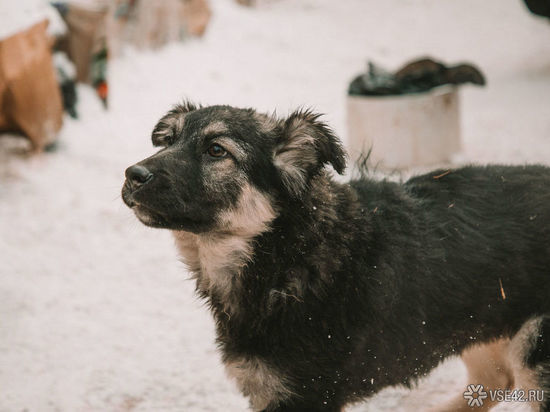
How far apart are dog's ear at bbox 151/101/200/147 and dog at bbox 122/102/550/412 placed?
0.43 feet

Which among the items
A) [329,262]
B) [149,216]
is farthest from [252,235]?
[149,216]

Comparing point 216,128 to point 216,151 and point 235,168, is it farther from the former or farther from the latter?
point 235,168

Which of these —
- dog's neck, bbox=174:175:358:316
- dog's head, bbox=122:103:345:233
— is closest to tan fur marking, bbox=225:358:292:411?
dog's neck, bbox=174:175:358:316

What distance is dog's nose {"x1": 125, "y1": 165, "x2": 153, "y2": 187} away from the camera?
10.2 ft

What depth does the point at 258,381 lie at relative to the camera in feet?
10.2

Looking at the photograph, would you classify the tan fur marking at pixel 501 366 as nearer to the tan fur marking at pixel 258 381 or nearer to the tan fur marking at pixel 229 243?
the tan fur marking at pixel 258 381

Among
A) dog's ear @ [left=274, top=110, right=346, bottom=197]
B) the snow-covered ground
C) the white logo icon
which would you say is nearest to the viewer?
dog's ear @ [left=274, top=110, right=346, bottom=197]

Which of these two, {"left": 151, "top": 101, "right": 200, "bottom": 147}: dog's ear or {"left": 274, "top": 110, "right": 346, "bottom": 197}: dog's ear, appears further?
{"left": 151, "top": 101, "right": 200, "bottom": 147}: dog's ear

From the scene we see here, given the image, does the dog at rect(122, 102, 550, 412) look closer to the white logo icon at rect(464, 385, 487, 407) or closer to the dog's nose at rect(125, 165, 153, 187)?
the dog's nose at rect(125, 165, 153, 187)

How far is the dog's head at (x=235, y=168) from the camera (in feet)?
10.6

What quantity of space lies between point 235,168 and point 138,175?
Answer: 1.71 feet

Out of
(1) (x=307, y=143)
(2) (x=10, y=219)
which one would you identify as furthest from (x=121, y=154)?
(1) (x=307, y=143)

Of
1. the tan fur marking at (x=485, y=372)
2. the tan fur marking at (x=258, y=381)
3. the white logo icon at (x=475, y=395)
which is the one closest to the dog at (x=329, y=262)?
the tan fur marking at (x=258, y=381)

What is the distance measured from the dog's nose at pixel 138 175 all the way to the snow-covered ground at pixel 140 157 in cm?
197
